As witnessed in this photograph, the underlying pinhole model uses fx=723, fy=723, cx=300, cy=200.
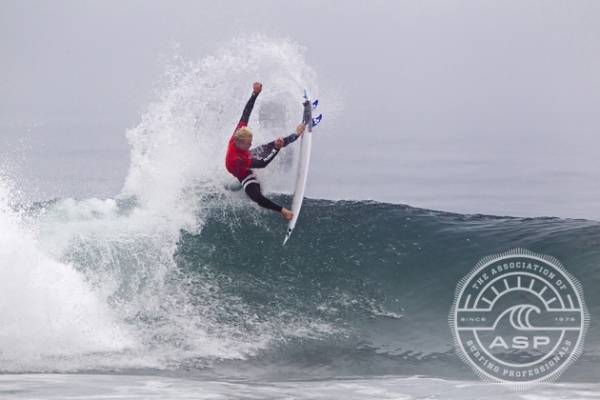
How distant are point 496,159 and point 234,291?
78.9ft

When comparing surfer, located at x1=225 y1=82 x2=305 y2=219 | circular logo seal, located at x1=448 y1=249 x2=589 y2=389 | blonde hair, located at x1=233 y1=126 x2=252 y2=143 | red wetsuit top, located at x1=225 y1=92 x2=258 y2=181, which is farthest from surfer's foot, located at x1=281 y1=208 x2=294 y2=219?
circular logo seal, located at x1=448 y1=249 x2=589 y2=389

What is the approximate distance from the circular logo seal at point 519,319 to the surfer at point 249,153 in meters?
2.57

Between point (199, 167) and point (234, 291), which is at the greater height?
point (199, 167)

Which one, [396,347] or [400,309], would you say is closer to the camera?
[396,347]

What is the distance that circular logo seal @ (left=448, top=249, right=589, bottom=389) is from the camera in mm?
6809

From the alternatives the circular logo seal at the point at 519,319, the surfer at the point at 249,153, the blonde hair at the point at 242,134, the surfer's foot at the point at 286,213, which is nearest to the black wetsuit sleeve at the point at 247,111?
the surfer at the point at 249,153

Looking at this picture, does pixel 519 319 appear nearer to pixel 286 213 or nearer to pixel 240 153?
pixel 286 213

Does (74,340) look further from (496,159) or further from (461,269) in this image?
(496,159)

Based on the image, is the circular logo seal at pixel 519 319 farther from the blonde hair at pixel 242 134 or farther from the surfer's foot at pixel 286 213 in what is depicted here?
the blonde hair at pixel 242 134

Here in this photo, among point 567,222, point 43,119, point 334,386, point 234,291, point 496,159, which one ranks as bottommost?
point 334,386

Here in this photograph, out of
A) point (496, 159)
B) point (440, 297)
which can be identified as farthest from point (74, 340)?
point (496, 159)

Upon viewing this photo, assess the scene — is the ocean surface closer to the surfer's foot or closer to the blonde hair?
the surfer's foot

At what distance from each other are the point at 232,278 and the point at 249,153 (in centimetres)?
154

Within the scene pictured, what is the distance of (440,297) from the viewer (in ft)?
27.8
